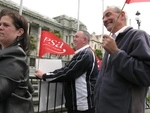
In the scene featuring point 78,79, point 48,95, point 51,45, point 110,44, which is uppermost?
point 51,45

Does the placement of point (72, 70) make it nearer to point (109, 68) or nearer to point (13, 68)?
point (109, 68)

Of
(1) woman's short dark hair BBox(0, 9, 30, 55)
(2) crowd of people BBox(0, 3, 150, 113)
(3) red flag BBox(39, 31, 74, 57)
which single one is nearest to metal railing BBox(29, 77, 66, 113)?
(3) red flag BBox(39, 31, 74, 57)

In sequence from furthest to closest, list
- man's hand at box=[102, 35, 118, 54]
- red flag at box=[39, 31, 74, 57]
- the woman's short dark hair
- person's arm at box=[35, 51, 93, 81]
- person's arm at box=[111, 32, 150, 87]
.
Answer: red flag at box=[39, 31, 74, 57] < person's arm at box=[35, 51, 93, 81] < man's hand at box=[102, 35, 118, 54] < person's arm at box=[111, 32, 150, 87] < the woman's short dark hair

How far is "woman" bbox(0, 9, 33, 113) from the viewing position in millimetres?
1383

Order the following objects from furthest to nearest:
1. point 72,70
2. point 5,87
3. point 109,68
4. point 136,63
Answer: point 72,70 < point 109,68 < point 136,63 < point 5,87

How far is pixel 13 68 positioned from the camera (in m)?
1.41

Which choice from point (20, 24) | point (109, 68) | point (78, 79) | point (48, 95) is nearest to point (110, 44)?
point (109, 68)

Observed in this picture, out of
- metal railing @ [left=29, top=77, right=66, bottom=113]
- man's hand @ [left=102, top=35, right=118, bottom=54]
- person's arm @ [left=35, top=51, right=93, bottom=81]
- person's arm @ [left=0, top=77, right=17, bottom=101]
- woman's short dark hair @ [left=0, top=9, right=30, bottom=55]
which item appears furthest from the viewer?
metal railing @ [left=29, top=77, right=66, bottom=113]

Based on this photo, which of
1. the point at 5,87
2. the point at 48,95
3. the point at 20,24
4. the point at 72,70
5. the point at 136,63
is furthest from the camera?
the point at 48,95

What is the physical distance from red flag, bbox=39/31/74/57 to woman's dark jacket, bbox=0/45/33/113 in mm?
2191

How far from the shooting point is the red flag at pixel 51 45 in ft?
12.3

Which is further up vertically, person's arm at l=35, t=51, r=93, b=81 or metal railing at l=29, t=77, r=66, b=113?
person's arm at l=35, t=51, r=93, b=81

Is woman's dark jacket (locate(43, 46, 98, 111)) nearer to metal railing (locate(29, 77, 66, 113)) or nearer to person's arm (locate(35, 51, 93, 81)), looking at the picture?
person's arm (locate(35, 51, 93, 81))

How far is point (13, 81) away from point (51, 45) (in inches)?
97.3
